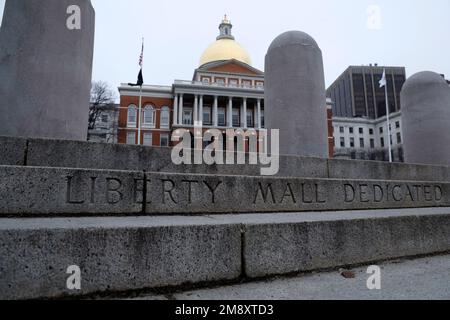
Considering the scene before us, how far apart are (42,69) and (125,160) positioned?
2.47 metres

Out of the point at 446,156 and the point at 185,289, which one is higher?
the point at 446,156

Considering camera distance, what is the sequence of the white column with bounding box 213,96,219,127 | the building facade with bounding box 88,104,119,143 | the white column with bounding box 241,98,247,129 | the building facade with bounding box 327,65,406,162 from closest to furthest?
the building facade with bounding box 88,104,119,143
the white column with bounding box 213,96,219,127
the white column with bounding box 241,98,247,129
the building facade with bounding box 327,65,406,162

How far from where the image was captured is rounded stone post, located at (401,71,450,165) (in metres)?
8.95

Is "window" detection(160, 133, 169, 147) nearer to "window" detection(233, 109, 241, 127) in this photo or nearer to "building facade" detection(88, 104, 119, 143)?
"building facade" detection(88, 104, 119, 143)

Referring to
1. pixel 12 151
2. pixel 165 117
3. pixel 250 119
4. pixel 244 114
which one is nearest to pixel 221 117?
pixel 244 114

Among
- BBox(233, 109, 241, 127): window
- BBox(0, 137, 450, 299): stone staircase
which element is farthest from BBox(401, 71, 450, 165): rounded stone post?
BBox(233, 109, 241, 127): window

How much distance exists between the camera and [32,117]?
4.87 m

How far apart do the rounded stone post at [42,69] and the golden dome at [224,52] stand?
57.7 meters

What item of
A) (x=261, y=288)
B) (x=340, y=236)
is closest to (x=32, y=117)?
(x=261, y=288)

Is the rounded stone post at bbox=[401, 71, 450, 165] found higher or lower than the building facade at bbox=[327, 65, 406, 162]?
lower

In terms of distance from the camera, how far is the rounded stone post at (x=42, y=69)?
4.84 meters

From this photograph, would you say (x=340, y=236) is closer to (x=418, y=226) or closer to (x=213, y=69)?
(x=418, y=226)

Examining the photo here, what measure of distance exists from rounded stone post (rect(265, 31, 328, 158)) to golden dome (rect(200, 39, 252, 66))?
5498 cm
